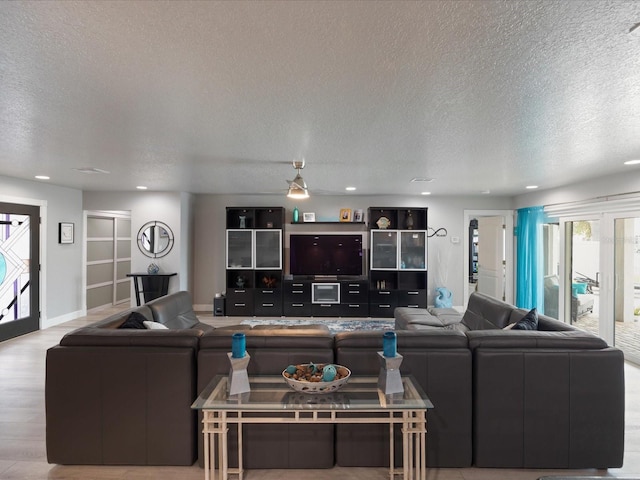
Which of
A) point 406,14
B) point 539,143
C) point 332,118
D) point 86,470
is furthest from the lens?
point 539,143

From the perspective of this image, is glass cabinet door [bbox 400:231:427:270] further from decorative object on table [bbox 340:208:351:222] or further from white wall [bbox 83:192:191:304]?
white wall [bbox 83:192:191:304]

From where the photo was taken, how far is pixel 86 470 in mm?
2430

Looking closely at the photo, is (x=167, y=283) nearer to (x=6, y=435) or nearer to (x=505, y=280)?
(x=6, y=435)

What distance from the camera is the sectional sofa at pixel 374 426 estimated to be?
2.41 metres

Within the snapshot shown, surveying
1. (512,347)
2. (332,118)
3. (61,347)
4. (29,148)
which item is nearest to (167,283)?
(29,148)

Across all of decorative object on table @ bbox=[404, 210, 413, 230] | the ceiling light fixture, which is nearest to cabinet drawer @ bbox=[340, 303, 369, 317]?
decorative object on table @ bbox=[404, 210, 413, 230]

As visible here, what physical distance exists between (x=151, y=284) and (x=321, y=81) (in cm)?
606

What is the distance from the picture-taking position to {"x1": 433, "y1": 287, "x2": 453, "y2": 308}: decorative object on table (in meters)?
7.40

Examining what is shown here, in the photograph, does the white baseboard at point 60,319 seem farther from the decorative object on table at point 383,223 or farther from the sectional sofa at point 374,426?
the decorative object on table at point 383,223

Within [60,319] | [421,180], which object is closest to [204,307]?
[60,319]

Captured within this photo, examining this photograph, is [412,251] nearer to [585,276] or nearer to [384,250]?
[384,250]

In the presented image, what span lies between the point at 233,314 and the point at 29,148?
441 centimetres

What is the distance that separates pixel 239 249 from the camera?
23.7ft

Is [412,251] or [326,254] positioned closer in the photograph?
[412,251]
